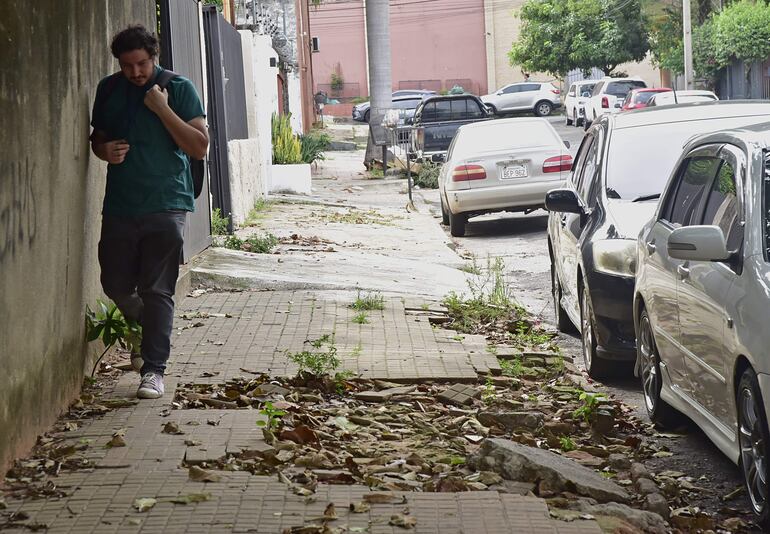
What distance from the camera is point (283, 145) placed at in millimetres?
24359

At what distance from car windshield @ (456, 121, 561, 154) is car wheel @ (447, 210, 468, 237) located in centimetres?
92

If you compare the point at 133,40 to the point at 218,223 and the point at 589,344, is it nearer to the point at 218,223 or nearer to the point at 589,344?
the point at 589,344

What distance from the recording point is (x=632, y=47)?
6581cm

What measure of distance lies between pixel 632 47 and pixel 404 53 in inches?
701

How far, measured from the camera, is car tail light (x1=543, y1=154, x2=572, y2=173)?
17438 mm

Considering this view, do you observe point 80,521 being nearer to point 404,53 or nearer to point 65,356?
point 65,356

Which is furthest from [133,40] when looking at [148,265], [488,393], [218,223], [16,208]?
[218,223]

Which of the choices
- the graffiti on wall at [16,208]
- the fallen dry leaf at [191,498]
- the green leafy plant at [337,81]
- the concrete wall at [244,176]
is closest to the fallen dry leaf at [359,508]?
the fallen dry leaf at [191,498]

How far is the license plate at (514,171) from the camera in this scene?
1748cm

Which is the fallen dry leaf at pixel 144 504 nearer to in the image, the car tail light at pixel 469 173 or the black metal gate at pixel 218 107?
the black metal gate at pixel 218 107

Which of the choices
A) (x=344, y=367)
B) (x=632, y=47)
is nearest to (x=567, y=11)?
(x=632, y=47)

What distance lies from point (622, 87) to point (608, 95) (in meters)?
1.48

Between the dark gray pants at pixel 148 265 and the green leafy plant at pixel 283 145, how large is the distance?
1775cm

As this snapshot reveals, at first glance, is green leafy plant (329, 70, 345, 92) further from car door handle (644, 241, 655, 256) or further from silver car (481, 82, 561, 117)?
car door handle (644, 241, 655, 256)
